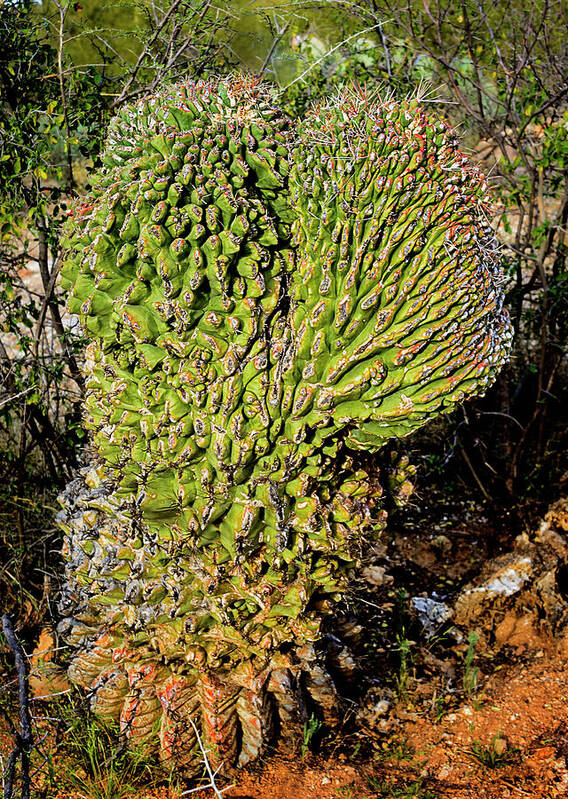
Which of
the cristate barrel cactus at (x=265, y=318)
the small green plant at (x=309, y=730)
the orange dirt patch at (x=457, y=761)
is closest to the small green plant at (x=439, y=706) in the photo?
the orange dirt patch at (x=457, y=761)

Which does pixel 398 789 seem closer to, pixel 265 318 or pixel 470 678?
pixel 470 678

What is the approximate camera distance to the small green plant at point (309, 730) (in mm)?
2293

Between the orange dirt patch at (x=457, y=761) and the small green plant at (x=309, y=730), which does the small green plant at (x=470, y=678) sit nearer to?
the orange dirt patch at (x=457, y=761)

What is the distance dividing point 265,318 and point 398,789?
61.3 inches

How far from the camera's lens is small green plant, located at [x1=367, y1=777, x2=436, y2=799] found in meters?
2.11

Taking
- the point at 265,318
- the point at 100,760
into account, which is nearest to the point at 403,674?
the point at 100,760

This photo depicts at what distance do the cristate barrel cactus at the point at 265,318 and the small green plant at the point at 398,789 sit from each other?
59 centimetres

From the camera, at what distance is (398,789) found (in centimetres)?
216

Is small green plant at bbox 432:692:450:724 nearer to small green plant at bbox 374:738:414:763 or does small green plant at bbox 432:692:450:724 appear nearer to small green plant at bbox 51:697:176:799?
small green plant at bbox 374:738:414:763

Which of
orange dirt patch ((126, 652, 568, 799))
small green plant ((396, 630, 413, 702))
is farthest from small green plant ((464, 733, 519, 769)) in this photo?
small green plant ((396, 630, 413, 702))

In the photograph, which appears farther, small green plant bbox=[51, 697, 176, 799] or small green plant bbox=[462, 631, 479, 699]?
small green plant bbox=[462, 631, 479, 699]

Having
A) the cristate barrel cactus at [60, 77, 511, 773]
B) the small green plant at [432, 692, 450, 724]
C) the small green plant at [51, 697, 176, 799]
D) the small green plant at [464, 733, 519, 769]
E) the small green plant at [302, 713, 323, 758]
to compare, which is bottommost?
the small green plant at [51, 697, 176, 799]

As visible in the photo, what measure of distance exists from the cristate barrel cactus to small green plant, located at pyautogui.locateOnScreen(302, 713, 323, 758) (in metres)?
0.41

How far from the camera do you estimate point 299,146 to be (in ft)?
6.31
